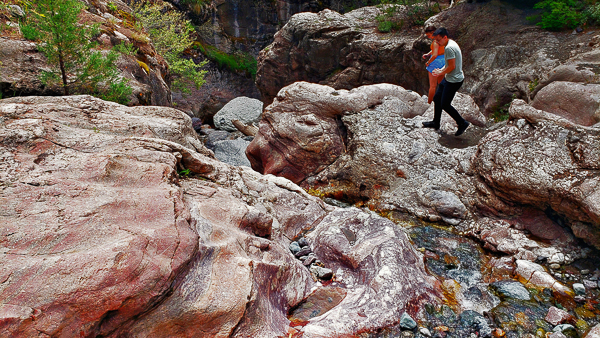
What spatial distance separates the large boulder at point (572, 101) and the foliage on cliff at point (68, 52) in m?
9.01

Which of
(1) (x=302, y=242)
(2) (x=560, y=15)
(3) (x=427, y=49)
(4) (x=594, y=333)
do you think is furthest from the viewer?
(3) (x=427, y=49)

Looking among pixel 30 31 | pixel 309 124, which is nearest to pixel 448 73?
pixel 309 124

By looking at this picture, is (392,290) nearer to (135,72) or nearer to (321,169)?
(321,169)

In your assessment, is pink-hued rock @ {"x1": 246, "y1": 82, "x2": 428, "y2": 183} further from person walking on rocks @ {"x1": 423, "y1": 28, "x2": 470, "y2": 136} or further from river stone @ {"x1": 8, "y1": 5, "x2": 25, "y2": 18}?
river stone @ {"x1": 8, "y1": 5, "x2": 25, "y2": 18}

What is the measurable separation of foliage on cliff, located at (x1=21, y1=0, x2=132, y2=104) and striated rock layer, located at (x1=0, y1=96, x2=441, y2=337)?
1630 millimetres

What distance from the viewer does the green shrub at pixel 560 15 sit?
10.3 metres

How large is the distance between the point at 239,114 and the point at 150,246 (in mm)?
15871

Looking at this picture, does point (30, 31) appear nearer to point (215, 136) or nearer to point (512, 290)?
point (512, 290)

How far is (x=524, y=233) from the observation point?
19.0 feet

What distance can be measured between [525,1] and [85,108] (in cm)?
1520

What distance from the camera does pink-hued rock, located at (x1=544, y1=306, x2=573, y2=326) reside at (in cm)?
403

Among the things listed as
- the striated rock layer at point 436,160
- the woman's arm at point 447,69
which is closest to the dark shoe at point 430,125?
the striated rock layer at point 436,160

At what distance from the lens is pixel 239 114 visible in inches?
718

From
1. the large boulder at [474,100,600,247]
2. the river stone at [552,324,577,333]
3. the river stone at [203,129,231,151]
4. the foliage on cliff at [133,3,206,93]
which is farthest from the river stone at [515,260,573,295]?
the foliage on cliff at [133,3,206,93]
